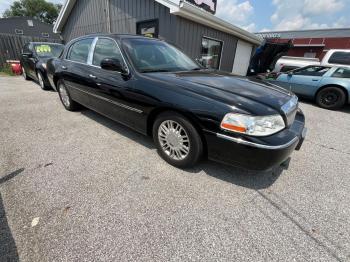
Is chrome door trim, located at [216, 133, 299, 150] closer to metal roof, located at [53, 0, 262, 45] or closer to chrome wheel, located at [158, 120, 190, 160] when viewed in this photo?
chrome wheel, located at [158, 120, 190, 160]

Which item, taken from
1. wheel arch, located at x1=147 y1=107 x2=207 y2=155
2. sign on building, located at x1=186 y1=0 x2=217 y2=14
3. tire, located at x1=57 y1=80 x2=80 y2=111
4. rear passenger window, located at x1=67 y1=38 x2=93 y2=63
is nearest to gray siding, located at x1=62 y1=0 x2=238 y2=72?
sign on building, located at x1=186 y1=0 x2=217 y2=14

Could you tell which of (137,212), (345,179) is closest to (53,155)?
(137,212)

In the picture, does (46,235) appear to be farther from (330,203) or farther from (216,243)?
(330,203)

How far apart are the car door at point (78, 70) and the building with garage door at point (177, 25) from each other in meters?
2.74

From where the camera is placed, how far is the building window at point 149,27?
7371 mm

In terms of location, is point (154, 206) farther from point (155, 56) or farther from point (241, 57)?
point (241, 57)

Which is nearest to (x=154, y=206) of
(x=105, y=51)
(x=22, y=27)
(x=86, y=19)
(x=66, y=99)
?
(x=105, y=51)

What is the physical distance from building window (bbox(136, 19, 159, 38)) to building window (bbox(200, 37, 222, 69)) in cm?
196

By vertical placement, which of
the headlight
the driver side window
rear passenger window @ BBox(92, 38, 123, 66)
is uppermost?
rear passenger window @ BBox(92, 38, 123, 66)

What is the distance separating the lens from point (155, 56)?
3105mm

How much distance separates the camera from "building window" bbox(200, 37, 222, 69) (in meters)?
8.27

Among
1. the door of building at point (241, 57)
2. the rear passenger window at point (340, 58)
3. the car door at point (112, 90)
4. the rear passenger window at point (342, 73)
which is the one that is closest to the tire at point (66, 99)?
the car door at point (112, 90)

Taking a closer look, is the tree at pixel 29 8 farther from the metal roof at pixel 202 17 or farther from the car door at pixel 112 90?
the car door at pixel 112 90

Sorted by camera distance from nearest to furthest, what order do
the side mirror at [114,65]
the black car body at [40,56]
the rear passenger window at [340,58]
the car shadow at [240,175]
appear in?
the car shadow at [240,175], the side mirror at [114,65], the black car body at [40,56], the rear passenger window at [340,58]
